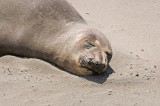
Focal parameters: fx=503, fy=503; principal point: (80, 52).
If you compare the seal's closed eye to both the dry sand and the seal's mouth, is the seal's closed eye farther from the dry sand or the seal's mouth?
the dry sand

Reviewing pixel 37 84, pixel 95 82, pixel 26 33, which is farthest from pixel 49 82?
pixel 26 33

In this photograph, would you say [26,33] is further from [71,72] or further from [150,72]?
[150,72]

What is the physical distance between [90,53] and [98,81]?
0.30m

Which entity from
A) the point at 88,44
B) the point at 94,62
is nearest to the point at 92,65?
the point at 94,62

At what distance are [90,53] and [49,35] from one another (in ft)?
2.02

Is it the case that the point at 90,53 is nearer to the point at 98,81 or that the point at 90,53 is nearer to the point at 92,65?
the point at 92,65

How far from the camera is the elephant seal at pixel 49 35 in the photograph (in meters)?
5.26

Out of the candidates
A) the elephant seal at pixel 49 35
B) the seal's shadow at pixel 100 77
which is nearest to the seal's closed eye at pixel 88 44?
the elephant seal at pixel 49 35

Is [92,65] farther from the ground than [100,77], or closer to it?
farther from the ground

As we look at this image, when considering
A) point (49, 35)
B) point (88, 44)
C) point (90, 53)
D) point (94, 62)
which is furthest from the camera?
point (49, 35)

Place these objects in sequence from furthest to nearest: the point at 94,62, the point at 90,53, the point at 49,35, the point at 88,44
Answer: the point at 49,35, the point at 88,44, the point at 90,53, the point at 94,62

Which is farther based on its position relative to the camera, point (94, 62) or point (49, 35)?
point (49, 35)

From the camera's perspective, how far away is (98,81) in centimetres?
507

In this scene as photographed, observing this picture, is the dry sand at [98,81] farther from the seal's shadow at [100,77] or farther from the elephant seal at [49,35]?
the elephant seal at [49,35]
